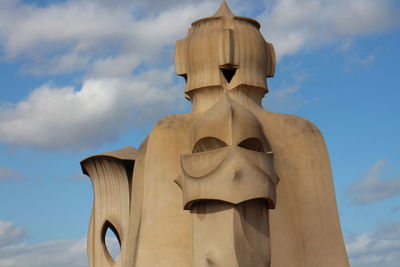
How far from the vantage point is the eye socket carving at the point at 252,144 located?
11452 millimetres

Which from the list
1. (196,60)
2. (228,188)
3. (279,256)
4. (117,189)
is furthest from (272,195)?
(117,189)

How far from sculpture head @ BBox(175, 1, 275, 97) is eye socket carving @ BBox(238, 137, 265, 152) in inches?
115

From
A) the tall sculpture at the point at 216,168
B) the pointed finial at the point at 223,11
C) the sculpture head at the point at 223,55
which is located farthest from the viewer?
the pointed finial at the point at 223,11

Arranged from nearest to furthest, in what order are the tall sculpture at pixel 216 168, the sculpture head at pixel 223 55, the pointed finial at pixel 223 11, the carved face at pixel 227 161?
the carved face at pixel 227 161 < the tall sculpture at pixel 216 168 < the sculpture head at pixel 223 55 < the pointed finial at pixel 223 11

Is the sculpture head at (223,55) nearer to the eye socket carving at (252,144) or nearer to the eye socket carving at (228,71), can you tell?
the eye socket carving at (228,71)

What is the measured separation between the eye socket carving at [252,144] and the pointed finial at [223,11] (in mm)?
4316

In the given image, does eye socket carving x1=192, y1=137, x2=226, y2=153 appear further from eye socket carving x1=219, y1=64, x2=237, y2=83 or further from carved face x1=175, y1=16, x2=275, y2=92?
eye socket carving x1=219, y1=64, x2=237, y2=83

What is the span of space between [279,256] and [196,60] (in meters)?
4.24

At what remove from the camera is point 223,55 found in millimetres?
14297

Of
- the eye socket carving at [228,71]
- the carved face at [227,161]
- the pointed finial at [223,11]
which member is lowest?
the carved face at [227,161]

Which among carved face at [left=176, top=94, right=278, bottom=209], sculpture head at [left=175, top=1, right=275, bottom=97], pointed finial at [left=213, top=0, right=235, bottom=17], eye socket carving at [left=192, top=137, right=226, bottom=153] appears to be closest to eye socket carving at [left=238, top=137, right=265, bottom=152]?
carved face at [left=176, top=94, right=278, bottom=209]

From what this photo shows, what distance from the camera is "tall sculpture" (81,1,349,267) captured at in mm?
11227

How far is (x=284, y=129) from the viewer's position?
1440 cm

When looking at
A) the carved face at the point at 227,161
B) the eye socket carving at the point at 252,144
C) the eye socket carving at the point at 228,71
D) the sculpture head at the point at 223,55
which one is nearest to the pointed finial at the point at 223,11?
the sculpture head at the point at 223,55
